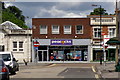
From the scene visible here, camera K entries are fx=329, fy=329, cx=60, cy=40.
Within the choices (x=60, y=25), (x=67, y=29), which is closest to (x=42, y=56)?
(x=60, y=25)

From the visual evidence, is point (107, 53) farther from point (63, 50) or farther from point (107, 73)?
point (107, 73)

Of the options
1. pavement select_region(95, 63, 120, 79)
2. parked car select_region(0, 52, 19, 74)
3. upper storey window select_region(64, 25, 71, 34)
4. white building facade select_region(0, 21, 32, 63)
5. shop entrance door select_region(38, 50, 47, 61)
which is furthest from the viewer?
shop entrance door select_region(38, 50, 47, 61)

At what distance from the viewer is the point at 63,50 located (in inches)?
2222

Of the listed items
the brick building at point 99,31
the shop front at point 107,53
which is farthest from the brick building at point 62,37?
the shop front at point 107,53

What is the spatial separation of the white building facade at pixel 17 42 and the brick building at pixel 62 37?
1.63 metres

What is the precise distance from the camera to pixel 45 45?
185 ft

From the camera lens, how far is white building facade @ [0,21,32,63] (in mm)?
54938

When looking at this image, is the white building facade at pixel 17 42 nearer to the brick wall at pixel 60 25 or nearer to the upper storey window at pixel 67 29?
the brick wall at pixel 60 25

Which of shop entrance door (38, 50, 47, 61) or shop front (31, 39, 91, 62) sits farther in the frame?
shop entrance door (38, 50, 47, 61)

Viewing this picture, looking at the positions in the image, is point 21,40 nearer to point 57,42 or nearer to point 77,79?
point 57,42

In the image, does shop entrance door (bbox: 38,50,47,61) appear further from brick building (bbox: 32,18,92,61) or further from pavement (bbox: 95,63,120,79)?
pavement (bbox: 95,63,120,79)

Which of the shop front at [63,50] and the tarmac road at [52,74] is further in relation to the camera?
the shop front at [63,50]

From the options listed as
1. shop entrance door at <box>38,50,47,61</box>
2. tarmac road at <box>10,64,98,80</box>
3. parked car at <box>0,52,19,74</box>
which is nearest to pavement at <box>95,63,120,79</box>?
tarmac road at <box>10,64,98,80</box>

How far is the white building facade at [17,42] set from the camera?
54938 millimetres
